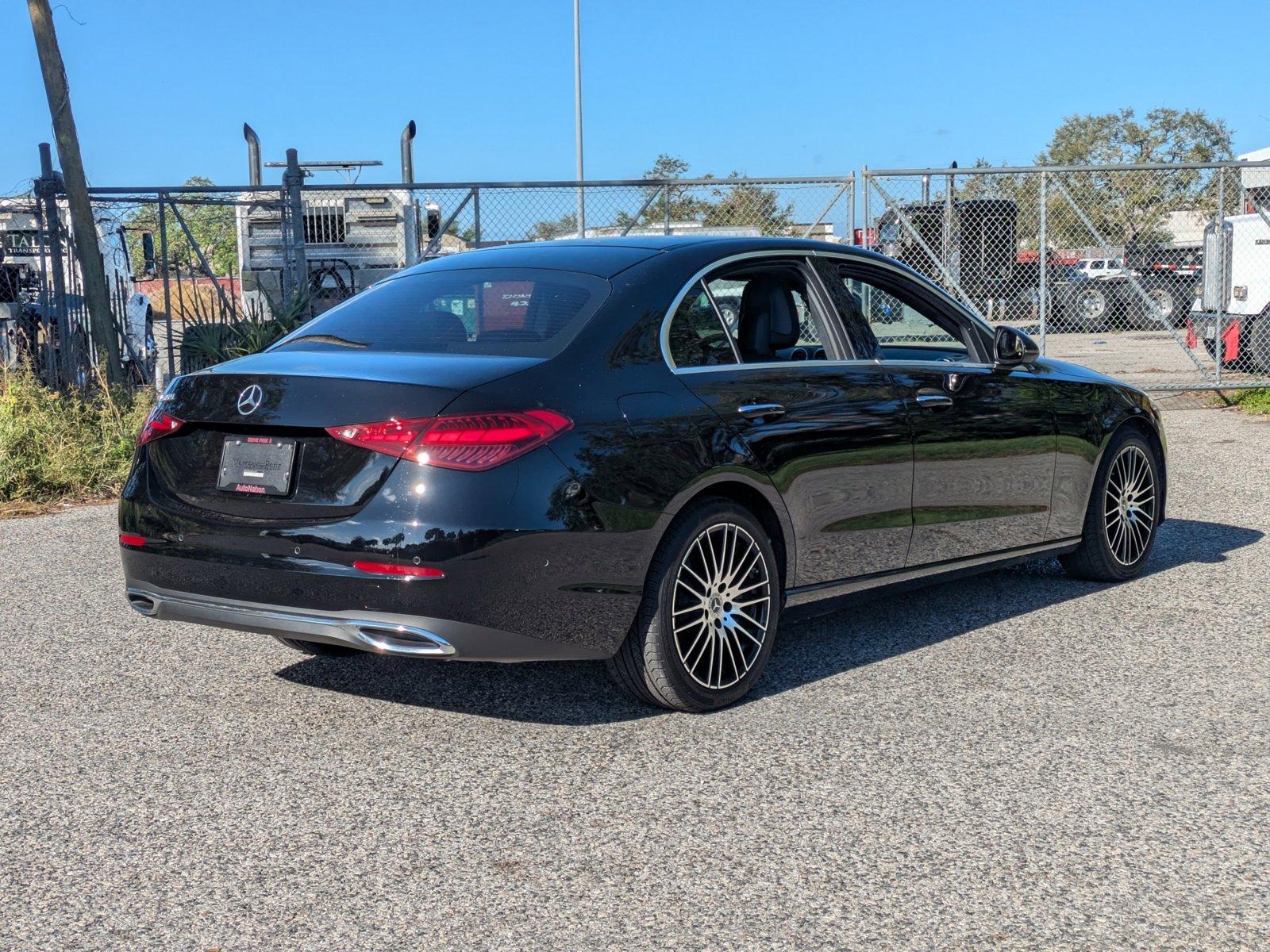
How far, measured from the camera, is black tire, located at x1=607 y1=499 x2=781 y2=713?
4.68 meters

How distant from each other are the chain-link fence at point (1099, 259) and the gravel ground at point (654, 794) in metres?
9.16

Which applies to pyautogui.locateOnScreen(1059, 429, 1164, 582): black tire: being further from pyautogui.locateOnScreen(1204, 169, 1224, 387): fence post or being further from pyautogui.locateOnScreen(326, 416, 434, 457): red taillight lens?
pyautogui.locateOnScreen(1204, 169, 1224, 387): fence post

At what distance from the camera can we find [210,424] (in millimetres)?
4598

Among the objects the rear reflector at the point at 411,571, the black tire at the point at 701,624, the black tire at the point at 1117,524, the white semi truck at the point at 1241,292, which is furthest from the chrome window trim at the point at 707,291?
the white semi truck at the point at 1241,292

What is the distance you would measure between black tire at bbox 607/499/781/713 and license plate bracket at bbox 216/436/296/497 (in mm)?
1178

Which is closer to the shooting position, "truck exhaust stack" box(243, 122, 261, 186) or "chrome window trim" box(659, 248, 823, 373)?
"chrome window trim" box(659, 248, 823, 373)

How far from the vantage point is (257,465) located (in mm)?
Result: 4457

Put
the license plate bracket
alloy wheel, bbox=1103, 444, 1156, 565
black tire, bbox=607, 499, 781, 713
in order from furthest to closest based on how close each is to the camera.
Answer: alloy wheel, bbox=1103, 444, 1156, 565
black tire, bbox=607, 499, 781, 713
the license plate bracket

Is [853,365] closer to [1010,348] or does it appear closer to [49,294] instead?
[1010,348]

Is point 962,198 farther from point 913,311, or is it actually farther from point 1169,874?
point 1169,874

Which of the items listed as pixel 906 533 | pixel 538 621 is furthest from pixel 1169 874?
pixel 906 533

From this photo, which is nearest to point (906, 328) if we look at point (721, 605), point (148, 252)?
point (721, 605)

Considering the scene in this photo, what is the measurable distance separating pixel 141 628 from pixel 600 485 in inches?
115

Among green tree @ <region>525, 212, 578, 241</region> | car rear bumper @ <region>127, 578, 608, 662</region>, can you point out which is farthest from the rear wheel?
car rear bumper @ <region>127, 578, 608, 662</region>
